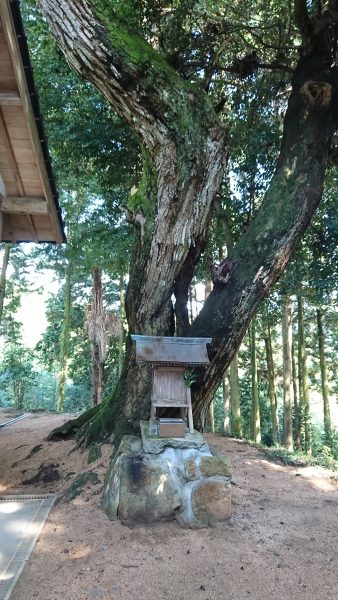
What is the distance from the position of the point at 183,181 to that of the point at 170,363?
2.37 metres

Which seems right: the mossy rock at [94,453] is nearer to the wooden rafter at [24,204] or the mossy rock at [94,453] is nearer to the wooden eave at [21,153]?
the wooden eave at [21,153]

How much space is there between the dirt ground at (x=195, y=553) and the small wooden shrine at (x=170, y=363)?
3.50 ft

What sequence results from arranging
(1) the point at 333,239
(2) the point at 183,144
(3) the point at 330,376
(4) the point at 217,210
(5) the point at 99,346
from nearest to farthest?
(2) the point at 183,144 → (1) the point at 333,239 → (4) the point at 217,210 → (5) the point at 99,346 → (3) the point at 330,376

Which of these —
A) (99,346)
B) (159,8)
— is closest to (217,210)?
(159,8)

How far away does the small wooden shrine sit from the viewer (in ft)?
14.0

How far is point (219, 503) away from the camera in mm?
3926

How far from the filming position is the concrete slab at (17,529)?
3020mm

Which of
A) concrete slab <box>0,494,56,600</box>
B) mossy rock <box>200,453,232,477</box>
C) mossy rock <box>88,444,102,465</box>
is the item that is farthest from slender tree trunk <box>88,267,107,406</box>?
mossy rock <box>200,453,232,477</box>

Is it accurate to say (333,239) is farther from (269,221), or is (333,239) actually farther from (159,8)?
(159,8)

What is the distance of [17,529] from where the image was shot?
3.77 metres

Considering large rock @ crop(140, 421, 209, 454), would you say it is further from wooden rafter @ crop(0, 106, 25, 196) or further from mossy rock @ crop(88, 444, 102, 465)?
wooden rafter @ crop(0, 106, 25, 196)

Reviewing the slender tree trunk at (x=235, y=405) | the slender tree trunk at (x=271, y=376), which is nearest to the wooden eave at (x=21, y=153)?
the slender tree trunk at (x=235, y=405)

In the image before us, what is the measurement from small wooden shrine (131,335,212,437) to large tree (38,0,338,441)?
2.20ft

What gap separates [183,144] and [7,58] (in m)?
2.18
